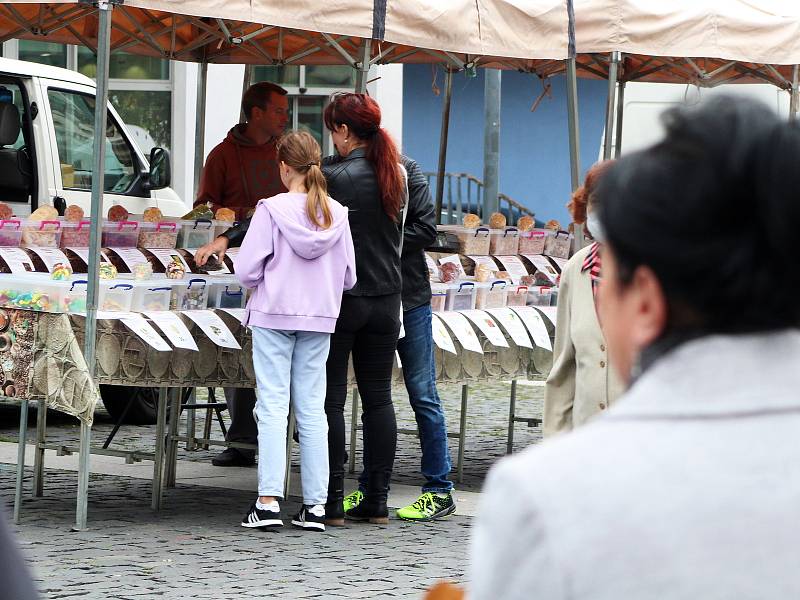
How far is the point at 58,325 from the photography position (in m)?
6.38

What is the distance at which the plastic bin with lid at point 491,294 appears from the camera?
322 inches

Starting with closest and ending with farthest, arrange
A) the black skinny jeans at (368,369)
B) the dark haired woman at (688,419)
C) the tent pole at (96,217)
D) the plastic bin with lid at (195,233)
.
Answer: the dark haired woman at (688,419)
the tent pole at (96,217)
the black skinny jeans at (368,369)
the plastic bin with lid at (195,233)

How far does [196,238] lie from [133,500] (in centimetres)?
137

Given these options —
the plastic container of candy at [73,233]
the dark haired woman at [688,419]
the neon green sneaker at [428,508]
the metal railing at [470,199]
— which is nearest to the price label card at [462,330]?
the neon green sneaker at [428,508]

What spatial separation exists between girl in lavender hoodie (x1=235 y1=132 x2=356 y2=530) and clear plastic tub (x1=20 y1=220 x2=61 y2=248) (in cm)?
107

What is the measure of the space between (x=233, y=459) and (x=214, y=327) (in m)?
2.01

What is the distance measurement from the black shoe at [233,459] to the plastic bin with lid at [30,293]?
2.46 meters

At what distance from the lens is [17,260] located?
6.58 meters

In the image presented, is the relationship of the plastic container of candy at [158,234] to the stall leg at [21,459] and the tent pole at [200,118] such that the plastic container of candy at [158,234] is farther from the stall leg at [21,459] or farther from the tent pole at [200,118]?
the tent pole at [200,118]

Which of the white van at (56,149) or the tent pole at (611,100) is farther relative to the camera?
the white van at (56,149)

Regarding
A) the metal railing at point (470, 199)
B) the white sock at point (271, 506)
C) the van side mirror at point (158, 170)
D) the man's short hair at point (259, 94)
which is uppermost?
the metal railing at point (470, 199)

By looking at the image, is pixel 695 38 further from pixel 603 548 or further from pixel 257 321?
pixel 603 548

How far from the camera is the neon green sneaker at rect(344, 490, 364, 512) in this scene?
23.1ft

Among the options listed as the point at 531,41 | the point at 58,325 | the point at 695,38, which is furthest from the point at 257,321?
the point at 695,38
